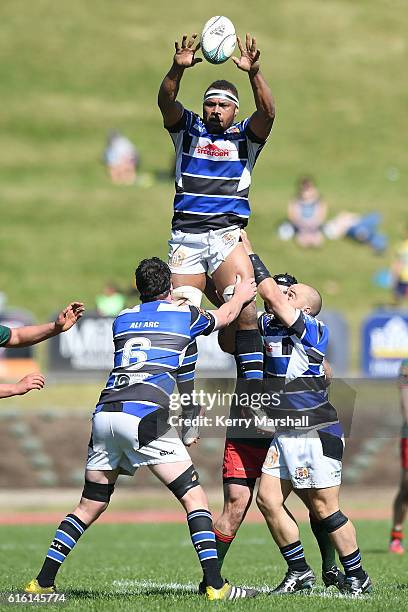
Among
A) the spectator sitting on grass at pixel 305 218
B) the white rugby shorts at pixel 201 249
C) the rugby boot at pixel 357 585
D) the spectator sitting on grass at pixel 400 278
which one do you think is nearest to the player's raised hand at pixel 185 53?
the white rugby shorts at pixel 201 249

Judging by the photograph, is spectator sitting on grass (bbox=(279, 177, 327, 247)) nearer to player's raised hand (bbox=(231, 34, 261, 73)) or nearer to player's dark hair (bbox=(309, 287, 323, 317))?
player's dark hair (bbox=(309, 287, 323, 317))

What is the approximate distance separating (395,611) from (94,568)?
14.7ft

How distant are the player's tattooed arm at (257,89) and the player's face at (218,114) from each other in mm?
180

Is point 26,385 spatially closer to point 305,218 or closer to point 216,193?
point 216,193

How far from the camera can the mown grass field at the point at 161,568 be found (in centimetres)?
776

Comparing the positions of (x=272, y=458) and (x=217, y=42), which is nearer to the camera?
(x=272, y=458)

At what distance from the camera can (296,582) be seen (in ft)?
28.6

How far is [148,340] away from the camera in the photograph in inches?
314

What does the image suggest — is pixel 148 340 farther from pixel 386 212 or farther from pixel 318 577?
pixel 386 212

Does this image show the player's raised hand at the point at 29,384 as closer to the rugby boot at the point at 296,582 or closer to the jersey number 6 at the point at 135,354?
the jersey number 6 at the point at 135,354

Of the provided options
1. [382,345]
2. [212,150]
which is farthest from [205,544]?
[382,345]

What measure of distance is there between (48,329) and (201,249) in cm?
135

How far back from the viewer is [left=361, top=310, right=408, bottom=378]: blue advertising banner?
71.0 feet

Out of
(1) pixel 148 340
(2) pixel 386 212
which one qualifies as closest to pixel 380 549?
(1) pixel 148 340
